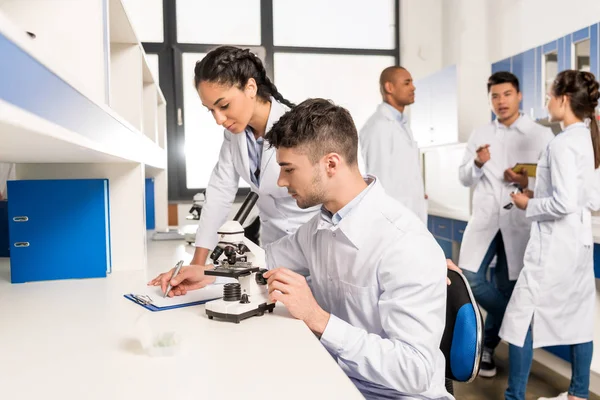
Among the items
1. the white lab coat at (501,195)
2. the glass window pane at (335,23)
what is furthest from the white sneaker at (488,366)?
the glass window pane at (335,23)

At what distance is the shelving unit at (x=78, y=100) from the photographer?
0.61m

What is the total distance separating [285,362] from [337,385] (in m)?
0.13

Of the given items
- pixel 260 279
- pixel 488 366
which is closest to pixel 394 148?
pixel 488 366

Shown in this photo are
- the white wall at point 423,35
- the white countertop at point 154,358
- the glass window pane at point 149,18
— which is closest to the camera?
the white countertop at point 154,358

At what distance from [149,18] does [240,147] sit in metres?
3.50

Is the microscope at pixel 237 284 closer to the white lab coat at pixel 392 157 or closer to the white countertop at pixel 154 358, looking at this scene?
the white countertop at pixel 154 358

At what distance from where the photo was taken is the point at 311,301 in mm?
1076

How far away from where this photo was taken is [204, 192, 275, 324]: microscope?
111 cm

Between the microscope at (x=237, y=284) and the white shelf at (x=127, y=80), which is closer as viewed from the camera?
the microscope at (x=237, y=284)

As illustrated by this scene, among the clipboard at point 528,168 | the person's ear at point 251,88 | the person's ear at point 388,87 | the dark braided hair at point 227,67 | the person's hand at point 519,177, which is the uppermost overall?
the person's ear at point 388,87

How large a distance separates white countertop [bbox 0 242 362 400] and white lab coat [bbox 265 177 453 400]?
0.13m

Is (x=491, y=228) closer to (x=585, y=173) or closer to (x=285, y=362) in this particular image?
(x=585, y=173)

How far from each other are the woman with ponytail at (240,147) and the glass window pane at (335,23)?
337 centimetres

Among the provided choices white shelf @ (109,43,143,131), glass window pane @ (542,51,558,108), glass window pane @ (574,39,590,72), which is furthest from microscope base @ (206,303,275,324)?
glass window pane @ (542,51,558,108)
